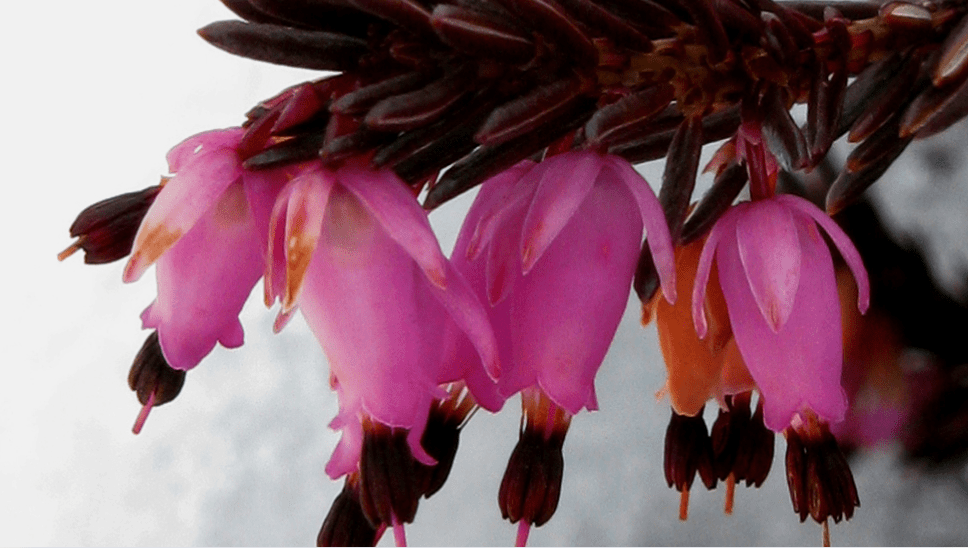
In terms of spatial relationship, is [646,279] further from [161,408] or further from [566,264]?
[161,408]

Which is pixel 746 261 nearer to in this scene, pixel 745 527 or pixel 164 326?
pixel 164 326

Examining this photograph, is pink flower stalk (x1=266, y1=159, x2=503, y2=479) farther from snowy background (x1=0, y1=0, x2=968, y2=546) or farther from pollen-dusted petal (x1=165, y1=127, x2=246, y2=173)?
snowy background (x1=0, y1=0, x2=968, y2=546)

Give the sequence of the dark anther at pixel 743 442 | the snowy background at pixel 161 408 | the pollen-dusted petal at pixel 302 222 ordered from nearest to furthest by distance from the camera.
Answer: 1. the pollen-dusted petal at pixel 302 222
2. the dark anther at pixel 743 442
3. the snowy background at pixel 161 408

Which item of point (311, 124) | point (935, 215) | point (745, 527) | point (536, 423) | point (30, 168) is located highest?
point (311, 124)

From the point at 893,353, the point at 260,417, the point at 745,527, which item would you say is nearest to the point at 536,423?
the point at 893,353

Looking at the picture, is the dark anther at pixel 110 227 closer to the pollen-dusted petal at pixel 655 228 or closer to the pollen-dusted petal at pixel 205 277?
the pollen-dusted petal at pixel 205 277

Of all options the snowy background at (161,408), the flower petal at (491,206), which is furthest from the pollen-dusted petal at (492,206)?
the snowy background at (161,408)
